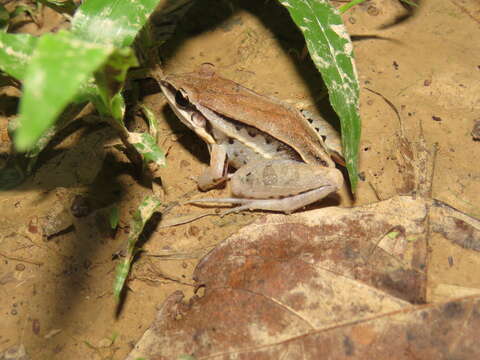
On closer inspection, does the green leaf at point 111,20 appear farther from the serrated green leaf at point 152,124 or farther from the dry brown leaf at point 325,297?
the dry brown leaf at point 325,297

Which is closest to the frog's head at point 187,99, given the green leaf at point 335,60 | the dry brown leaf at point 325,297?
the green leaf at point 335,60

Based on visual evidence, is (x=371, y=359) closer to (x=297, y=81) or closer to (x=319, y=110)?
(x=319, y=110)

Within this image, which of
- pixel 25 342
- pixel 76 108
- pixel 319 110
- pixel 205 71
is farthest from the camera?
pixel 319 110

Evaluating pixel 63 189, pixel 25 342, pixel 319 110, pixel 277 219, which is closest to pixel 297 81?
pixel 319 110

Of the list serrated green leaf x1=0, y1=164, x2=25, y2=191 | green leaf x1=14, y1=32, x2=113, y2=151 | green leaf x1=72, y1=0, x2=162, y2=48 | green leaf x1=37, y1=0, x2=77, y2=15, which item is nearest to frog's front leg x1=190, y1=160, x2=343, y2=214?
green leaf x1=72, y1=0, x2=162, y2=48

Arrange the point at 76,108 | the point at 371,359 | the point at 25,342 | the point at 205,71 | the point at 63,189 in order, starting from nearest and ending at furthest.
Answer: the point at 371,359 < the point at 25,342 < the point at 76,108 < the point at 63,189 < the point at 205,71

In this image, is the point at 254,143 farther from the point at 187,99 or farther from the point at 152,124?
the point at 152,124
